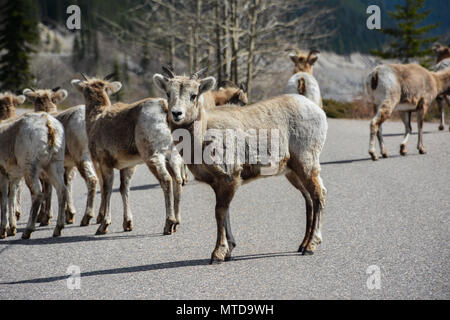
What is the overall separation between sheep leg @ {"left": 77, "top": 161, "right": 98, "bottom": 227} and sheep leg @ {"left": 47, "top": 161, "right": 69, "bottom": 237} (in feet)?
1.66

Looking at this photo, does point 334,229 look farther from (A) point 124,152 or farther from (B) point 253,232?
(A) point 124,152

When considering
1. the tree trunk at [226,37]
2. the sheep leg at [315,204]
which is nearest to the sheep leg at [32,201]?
the sheep leg at [315,204]

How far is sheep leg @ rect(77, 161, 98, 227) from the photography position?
29.0 feet

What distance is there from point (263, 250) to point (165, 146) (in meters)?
2.28

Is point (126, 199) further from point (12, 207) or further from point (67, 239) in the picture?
point (12, 207)

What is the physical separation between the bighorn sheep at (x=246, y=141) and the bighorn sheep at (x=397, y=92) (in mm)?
6941

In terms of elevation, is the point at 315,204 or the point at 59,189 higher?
the point at 315,204

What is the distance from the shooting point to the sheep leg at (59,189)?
322 inches

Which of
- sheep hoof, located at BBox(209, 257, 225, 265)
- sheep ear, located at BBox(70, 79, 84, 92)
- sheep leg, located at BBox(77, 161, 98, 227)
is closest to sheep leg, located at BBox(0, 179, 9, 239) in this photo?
sheep leg, located at BBox(77, 161, 98, 227)

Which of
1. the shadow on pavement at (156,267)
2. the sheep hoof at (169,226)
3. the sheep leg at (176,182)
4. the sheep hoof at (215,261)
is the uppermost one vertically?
the sheep leg at (176,182)

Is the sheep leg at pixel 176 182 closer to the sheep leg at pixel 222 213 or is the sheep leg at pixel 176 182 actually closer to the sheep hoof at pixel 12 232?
the sheep leg at pixel 222 213

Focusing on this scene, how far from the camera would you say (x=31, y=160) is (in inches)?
322

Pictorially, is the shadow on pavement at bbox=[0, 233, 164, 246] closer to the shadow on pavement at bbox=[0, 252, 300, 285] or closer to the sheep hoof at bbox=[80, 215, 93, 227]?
the sheep hoof at bbox=[80, 215, 93, 227]

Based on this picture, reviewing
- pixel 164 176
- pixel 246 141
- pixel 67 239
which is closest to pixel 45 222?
pixel 67 239
